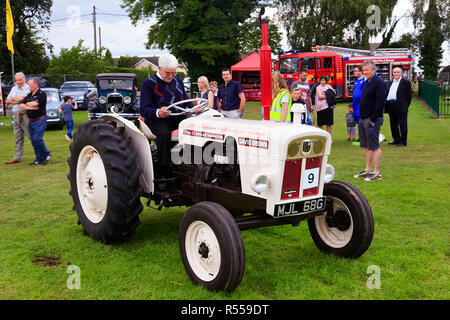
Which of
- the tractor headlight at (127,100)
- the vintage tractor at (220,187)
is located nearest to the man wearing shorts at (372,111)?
the vintage tractor at (220,187)

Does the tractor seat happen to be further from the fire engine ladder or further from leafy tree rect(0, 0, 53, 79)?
leafy tree rect(0, 0, 53, 79)

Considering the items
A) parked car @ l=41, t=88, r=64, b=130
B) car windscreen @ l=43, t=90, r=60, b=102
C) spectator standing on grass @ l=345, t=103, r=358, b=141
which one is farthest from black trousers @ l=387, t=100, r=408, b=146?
car windscreen @ l=43, t=90, r=60, b=102

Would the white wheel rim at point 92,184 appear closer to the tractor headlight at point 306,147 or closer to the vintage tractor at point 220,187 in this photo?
the vintage tractor at point 220,187

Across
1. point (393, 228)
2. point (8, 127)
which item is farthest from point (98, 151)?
point (8, 127)

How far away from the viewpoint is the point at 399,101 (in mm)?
10602

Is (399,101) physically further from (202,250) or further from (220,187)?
(202,250)

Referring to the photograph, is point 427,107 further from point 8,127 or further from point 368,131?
point 8,127

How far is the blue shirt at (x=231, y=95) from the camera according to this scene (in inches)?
353

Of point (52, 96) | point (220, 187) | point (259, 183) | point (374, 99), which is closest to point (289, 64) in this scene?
point (52, 96)

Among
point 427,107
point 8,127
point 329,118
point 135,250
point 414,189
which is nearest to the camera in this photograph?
point 135,250

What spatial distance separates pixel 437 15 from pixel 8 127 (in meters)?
31.9

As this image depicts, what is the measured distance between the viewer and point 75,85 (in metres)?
27.2

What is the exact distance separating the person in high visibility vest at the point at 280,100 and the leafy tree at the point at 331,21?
96.4 feet

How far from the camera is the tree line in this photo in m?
33.5
